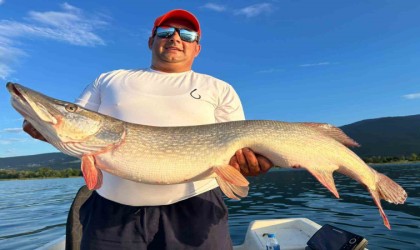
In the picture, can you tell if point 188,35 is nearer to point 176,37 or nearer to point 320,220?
point 176,37

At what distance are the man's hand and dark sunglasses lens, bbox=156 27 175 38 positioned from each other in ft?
5.54

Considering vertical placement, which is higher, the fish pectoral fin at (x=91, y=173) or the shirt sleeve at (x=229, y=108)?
the shirt sleeve at (x=229, y=108)

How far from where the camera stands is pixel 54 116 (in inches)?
120

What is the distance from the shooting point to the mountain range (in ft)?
351

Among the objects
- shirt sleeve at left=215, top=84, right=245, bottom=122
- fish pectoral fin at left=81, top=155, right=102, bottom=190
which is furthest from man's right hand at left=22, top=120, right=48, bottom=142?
shirt sleeve at left=215, top=84, right=245, bottom=122

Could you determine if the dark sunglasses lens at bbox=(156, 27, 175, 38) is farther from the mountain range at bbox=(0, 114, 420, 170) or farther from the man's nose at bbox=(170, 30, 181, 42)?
the mountain range at bbox=(0, 114, 420, 170)

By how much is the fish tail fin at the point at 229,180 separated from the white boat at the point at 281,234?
9.12 ft

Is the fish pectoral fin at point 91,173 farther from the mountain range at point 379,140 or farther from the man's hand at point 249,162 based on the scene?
the mountain range at point 379,140

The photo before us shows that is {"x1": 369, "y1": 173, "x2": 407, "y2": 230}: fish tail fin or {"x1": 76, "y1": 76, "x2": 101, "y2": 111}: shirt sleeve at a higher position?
{"x1": 76, "y1": 76, "x2": 101, "y2": 111}: shirt sleeve

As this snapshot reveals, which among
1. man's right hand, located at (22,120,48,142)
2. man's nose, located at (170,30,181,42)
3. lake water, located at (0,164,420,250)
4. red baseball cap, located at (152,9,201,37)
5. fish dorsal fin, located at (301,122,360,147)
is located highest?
red baseball cap, located at (152,9,201,37)

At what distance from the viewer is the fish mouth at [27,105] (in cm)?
287

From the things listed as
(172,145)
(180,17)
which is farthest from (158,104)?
(180,17)

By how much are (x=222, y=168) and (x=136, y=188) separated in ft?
2.88

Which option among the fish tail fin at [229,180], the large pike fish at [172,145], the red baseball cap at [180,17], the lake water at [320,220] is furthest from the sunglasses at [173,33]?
the lake water at [320,220]
